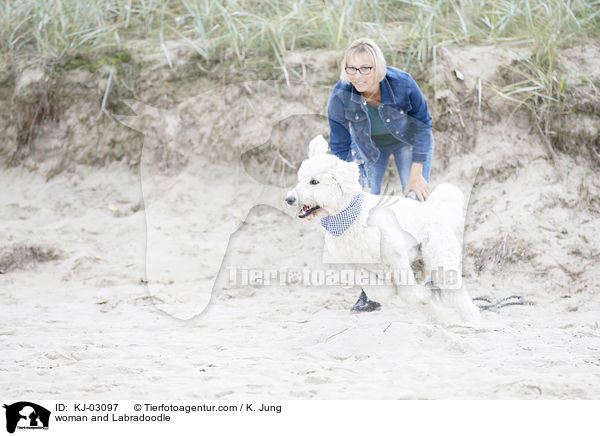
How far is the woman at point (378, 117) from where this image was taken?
4289mm

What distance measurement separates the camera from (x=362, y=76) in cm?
426

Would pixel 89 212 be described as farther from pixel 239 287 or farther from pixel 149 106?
pixel 239 287

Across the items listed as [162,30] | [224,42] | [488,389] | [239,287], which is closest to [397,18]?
[224,42]

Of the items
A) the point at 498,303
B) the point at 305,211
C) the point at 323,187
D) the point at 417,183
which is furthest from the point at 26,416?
the point at 498,303

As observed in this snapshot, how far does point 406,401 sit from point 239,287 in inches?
119

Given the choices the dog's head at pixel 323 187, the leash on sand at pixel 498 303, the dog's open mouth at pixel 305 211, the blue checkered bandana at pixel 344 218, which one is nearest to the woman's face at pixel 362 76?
the dog's head at pixel 323 187

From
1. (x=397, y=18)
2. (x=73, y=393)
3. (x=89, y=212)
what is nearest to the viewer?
(x=73, y=393)

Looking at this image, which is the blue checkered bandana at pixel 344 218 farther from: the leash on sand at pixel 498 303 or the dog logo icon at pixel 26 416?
the dog logo icon at pixel 26 416

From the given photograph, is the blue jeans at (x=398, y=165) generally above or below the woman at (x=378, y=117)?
below

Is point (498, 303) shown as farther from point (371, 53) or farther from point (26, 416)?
point (26, 416)

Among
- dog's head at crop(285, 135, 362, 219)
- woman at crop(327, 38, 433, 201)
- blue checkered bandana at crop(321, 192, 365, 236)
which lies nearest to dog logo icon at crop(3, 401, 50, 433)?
dog's head at crop(285, 135, 362, 219)

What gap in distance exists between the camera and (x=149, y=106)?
7.33 m

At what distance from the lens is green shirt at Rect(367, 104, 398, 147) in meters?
4.47

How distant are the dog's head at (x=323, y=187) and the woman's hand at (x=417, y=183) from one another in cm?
73
